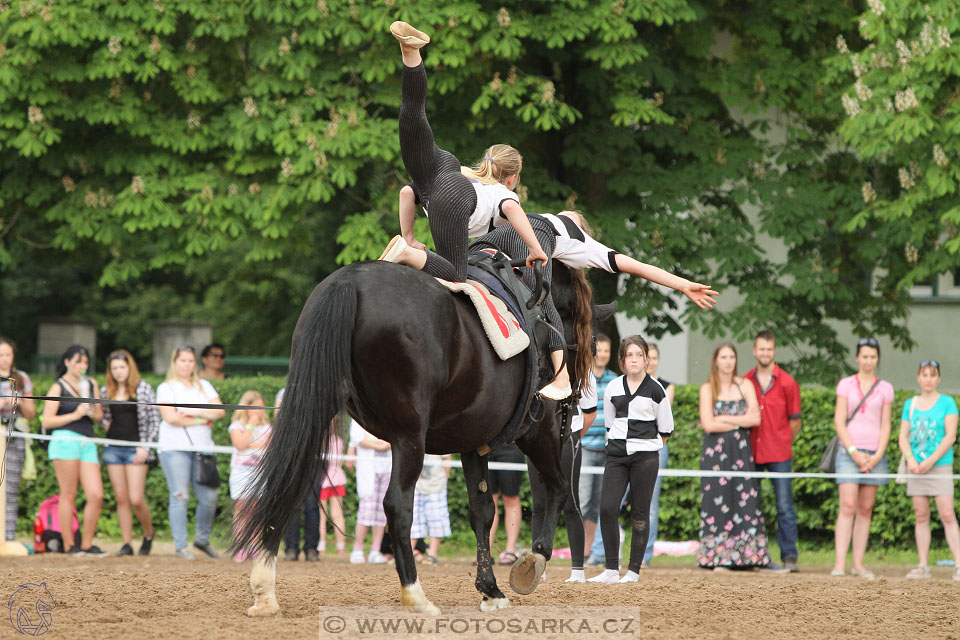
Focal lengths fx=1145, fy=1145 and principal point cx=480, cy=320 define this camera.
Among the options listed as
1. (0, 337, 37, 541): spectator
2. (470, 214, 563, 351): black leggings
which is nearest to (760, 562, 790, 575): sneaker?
(470, 214, 563, 351): black leggings

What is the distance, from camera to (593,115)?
1303cm

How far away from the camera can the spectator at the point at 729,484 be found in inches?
411

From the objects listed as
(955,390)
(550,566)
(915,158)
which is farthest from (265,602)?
(955,390)

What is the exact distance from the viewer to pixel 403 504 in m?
5.51

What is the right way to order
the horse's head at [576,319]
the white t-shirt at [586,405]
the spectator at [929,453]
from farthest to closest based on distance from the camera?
1. the spectator at [929,453]
2. the white t-shirt at [586,405]
3. the horse's head at [576,319]

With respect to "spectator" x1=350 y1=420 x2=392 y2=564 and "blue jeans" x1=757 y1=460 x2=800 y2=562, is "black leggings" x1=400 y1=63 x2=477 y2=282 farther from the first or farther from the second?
"blue jeans" x1=757 y1=460 x2=800 y2=562

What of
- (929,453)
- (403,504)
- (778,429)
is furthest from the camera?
(778,429)

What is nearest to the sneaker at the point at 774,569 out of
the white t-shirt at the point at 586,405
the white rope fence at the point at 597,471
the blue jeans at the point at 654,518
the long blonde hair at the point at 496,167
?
the white rope fence at the point at 597,471

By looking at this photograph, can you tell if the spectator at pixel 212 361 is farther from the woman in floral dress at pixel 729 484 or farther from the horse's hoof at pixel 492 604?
the horse's hoof at pixel 492 604

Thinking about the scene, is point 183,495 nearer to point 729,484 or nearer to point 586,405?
point 586,405

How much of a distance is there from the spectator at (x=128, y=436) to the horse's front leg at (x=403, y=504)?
20.4 ft

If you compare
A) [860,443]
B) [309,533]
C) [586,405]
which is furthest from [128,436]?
[860,443]

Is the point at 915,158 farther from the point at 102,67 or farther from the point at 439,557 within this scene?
the point at 102,67

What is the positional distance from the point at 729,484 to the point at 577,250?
4.50m
